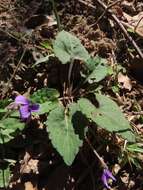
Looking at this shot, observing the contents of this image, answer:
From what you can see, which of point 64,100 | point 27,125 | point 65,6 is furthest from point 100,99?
point 65,6

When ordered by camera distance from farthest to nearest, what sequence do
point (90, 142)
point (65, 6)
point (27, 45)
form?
point (65, 6)
point (27, 45)
point (90, 142)

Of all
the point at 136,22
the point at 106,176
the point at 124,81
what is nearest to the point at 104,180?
the point at 106,176

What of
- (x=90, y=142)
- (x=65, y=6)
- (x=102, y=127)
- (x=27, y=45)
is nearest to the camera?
(x=102, y=127)

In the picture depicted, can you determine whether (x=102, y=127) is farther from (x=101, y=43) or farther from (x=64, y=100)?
(x=101, y=43)

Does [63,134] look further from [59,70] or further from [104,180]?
[59,70]

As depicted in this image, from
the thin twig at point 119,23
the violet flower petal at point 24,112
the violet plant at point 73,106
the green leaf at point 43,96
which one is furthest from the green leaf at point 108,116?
the thin twig at point 119,23

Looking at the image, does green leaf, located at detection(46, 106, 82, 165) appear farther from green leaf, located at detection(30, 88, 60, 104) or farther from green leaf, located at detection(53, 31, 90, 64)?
green leaf, located at detection(53, 31, 90, 64)
